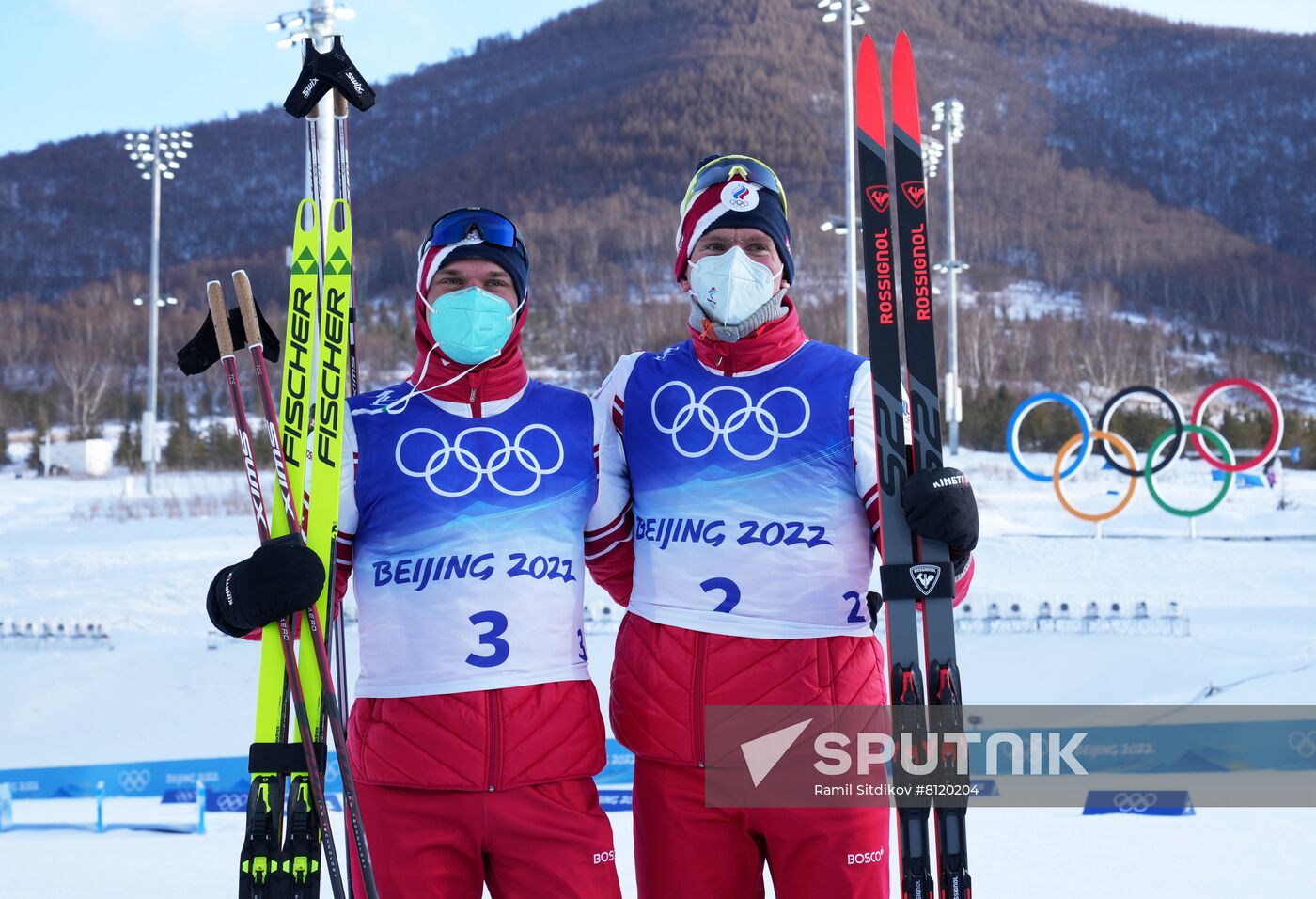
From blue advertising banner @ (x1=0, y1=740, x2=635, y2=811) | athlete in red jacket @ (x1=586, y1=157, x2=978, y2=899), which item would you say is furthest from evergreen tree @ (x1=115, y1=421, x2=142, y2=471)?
athlete in red jacket @ (x1=586, y1=157, x2=978, y2=899)

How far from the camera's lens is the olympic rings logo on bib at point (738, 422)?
251 cm

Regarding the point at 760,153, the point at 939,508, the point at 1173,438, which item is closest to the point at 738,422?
the point at 939,508

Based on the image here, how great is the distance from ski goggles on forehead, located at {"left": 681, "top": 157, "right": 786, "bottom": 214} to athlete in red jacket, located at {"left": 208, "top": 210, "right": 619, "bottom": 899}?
52cm

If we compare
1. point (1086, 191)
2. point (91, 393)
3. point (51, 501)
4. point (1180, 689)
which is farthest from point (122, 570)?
point (1086, 191)

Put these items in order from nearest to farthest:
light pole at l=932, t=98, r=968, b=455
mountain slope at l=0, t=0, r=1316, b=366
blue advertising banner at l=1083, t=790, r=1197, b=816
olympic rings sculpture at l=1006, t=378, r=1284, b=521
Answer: blue advertising banner at l=1083, t=790, r=1197, b=816
olympic rings sculpture at l=1006, t=378, r=1284, b=521
light pole at l=932, t=98, r=968, b=455
mountain slope at l=0, t=0, r=1316, b=366

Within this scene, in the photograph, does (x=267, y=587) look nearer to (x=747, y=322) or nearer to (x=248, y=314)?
(x=248, y=314)

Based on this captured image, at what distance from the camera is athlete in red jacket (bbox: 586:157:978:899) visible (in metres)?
2.40

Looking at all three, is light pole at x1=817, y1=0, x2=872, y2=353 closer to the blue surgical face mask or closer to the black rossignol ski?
the black rossignol ski

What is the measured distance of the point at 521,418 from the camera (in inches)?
98.3

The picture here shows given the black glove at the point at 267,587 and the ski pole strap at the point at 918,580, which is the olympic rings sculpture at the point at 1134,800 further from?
the black glove at the point at 267,587

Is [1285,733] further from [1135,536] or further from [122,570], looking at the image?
[122,570]

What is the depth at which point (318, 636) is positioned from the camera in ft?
7.91

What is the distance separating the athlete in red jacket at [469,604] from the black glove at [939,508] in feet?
2.23

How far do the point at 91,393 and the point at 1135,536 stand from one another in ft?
129
